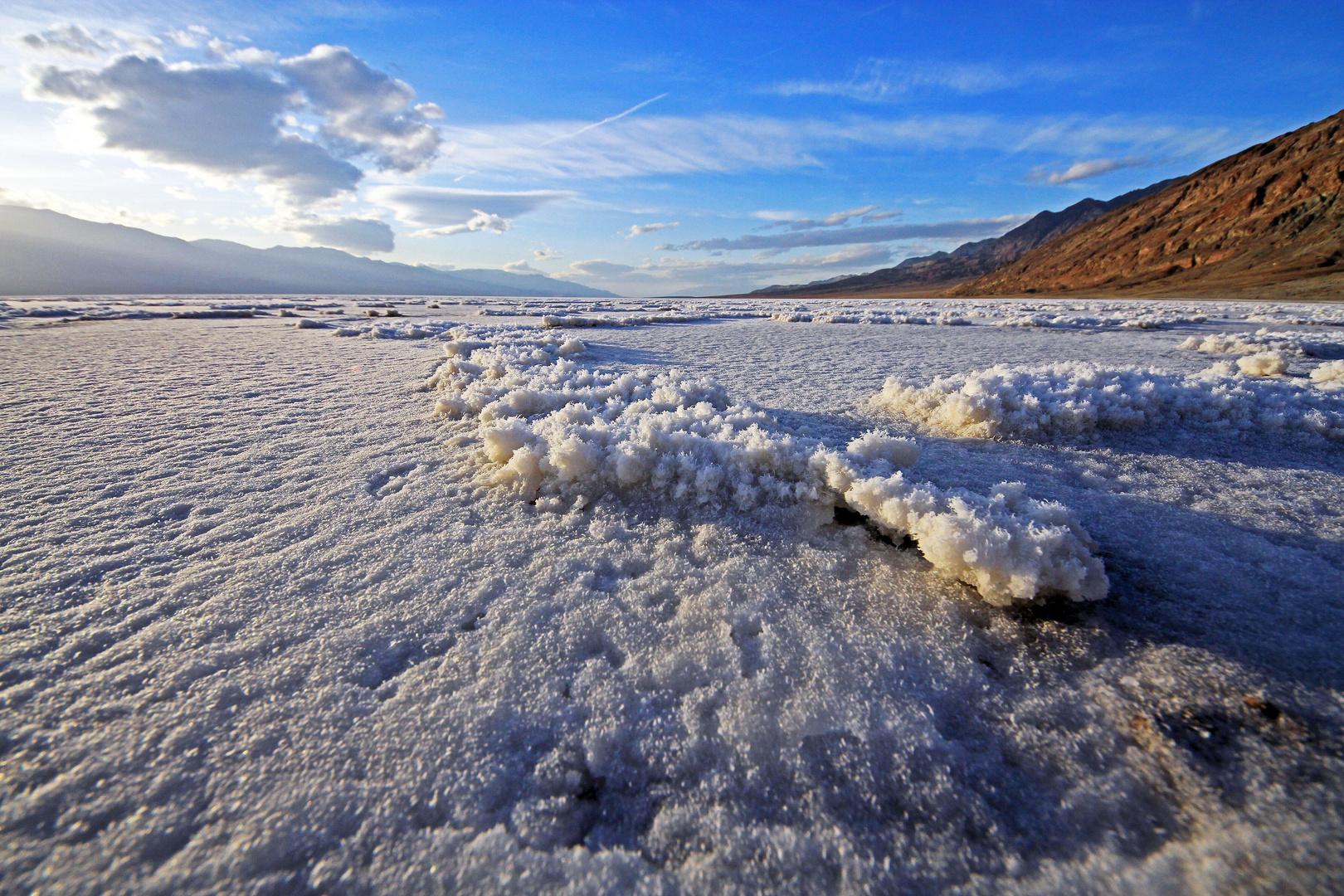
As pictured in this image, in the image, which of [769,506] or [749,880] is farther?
[769,506]

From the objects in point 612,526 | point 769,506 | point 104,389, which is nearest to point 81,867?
point 612,526

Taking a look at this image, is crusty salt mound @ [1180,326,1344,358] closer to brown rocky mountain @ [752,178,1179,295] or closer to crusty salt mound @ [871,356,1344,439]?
crusty salt mound @ [871,356,1344,439]

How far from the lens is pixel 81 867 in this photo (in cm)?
91

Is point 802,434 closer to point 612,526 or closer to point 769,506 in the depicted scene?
point 769,506

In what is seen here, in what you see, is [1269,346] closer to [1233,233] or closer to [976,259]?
[1233,233]

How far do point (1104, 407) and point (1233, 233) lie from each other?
56.7 meters

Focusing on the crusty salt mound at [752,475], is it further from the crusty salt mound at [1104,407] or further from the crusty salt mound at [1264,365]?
the crusty salt mound at [1264,365]

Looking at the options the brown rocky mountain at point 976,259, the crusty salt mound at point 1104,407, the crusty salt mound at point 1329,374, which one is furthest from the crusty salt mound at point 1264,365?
the brown rocky mountain at point 976,259

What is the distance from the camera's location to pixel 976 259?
120m

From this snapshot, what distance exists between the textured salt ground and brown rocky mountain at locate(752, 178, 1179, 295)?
11090 cm

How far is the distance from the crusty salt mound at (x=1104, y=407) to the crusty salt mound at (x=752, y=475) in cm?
99

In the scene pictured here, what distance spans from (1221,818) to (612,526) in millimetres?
1694

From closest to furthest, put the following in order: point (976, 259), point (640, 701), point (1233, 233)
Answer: point (640, 701), point (1233, 233), point (976, 259)

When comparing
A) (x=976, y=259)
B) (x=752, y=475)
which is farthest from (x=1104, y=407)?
(x=976, y=259)
